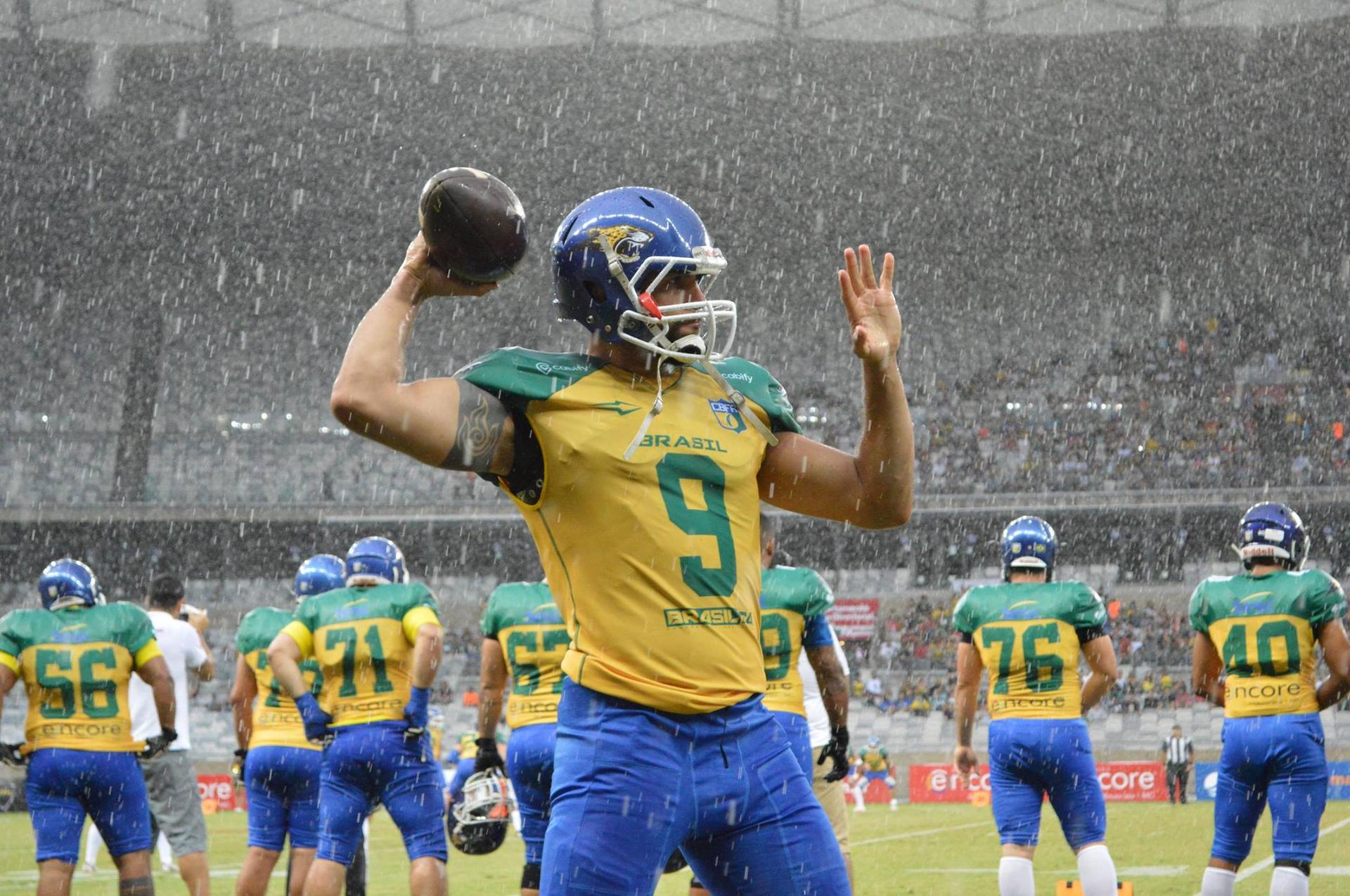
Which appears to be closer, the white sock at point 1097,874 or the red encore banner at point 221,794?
the white sock at point 1097,874

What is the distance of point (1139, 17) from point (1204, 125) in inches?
110

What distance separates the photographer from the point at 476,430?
2.58 m

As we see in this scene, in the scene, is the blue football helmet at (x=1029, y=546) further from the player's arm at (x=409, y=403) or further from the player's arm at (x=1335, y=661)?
the player's arm at (x=409, y=403)

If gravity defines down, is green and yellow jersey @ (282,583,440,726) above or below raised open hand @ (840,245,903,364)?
below

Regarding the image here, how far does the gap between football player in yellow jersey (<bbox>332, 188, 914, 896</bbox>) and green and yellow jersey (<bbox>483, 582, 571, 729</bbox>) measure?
13.7 feet

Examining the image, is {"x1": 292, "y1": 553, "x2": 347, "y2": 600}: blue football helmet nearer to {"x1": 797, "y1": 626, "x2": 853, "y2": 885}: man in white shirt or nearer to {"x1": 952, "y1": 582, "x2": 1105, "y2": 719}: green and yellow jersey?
{"x1": 797, "y1": 626, "x2": 853, "y2": 885}: man in white shirt

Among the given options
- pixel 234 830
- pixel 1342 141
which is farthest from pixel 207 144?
pixel 1342 141

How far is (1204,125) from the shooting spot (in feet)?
84.1

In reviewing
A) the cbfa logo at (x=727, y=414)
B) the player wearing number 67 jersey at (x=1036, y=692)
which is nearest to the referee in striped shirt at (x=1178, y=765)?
the player wearing number 67 jersey at (x=1036, y=692)

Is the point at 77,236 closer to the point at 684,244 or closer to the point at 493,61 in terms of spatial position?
the point at 493,61

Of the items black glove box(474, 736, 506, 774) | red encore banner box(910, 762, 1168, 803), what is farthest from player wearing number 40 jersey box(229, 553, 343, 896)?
red encore banner box(910, 762, 1168, 803)

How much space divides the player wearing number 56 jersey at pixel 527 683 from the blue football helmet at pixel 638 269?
13.2 feet

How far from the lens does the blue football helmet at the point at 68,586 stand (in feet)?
24.1

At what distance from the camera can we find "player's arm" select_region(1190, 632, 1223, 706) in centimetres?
692
